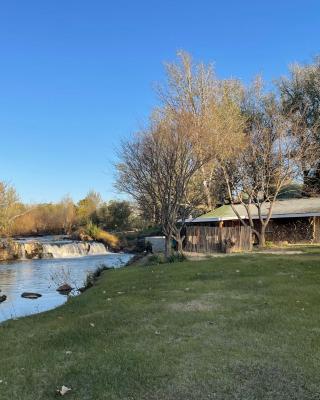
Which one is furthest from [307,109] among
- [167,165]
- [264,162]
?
[167,165]

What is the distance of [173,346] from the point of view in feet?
20.4

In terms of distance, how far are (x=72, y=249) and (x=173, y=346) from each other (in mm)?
36934

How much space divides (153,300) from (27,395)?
5.23 metres

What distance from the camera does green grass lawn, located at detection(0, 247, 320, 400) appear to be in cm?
484

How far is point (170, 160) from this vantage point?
22.6 metres

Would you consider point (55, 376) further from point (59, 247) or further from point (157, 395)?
point (59, 247)

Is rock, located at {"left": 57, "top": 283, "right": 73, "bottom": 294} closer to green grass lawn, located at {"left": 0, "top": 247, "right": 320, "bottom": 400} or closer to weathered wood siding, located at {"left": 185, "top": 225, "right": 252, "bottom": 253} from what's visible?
green grass lawn, located at {"left": 0, "top": 247, "right": 320, "bottom": 400}

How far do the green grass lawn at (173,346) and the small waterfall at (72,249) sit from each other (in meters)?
30.5

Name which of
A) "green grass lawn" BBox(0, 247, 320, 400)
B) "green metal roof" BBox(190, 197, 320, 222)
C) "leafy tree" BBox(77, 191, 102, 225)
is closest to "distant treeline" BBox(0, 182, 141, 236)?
"leafy tree" BBox(77, 191, 102, 225)

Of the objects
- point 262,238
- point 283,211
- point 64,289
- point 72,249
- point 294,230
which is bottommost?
point 64,289

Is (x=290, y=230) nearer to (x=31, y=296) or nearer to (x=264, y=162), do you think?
(x=264, y=162)

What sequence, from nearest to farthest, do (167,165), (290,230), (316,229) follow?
(167,165) < (316,229) < (290,230)

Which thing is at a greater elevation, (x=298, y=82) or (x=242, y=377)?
(x=298, y=82)

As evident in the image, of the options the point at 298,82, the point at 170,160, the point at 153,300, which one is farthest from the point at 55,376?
the point at 298,82
